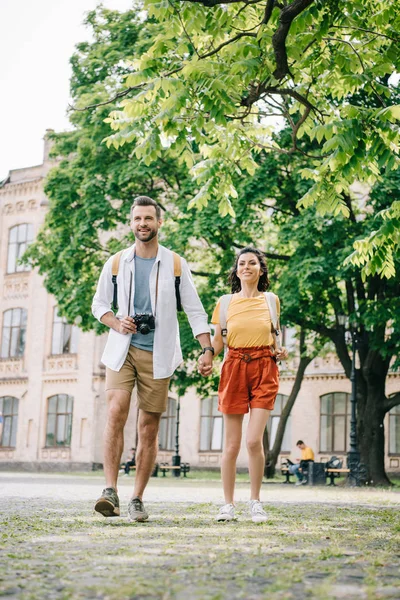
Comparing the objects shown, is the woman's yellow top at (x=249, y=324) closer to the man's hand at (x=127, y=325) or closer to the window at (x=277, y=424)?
the man's hand at (x=127, y=325)

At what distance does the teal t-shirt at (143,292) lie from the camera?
7.15 meters

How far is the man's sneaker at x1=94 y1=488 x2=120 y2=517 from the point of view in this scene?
21.8ft

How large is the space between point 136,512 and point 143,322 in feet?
4.72

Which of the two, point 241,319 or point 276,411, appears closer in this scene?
point 241,319

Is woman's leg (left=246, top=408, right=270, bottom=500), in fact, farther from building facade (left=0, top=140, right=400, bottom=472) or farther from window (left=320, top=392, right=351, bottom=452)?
window (left=320, top=392, right=351, bottom=452)

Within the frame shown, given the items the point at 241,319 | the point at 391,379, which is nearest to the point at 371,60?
the point at 241,319

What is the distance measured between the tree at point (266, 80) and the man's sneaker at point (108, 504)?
3.49 metres

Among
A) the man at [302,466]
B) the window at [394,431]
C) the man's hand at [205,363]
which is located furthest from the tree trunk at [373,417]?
the man's hand at [205,363]

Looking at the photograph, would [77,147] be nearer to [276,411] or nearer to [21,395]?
[276,411]

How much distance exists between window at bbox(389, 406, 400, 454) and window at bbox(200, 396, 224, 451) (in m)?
8.22

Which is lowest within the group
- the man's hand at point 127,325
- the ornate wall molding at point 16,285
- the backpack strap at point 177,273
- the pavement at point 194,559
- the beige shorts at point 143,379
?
the pavement at point 194,559

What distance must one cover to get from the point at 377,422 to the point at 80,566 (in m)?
21.1

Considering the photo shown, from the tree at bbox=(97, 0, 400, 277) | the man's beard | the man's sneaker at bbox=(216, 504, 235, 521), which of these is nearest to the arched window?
the tree at bbox=(97, 0, 400, 277)

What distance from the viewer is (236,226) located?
23531 mm
